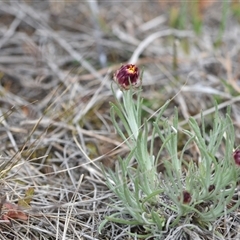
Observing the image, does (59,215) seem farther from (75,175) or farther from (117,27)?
(117,27)

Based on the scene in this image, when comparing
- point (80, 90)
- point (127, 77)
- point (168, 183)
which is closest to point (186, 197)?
point (168, 183)

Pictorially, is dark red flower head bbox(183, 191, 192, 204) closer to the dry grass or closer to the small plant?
the small plant

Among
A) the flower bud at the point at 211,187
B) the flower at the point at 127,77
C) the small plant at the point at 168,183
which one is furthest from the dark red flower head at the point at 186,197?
the flower at the point at 127,77

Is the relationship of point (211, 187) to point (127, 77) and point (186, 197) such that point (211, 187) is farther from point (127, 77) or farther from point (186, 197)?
point (127, 77)

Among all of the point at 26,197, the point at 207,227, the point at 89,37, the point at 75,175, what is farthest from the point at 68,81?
the point at 207,227

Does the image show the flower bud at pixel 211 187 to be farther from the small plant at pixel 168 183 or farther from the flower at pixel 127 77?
the flower at pixel 127 77
